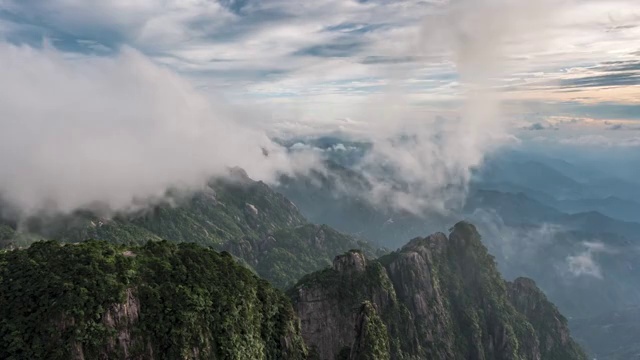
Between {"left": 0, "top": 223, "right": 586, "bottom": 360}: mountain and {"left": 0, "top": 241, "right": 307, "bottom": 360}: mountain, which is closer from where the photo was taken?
{"left": 0, "top": 241, "right": 307, "bottom": 360}: mountain

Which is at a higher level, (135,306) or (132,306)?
(132,306)

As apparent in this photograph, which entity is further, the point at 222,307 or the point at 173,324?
the point at 222,307

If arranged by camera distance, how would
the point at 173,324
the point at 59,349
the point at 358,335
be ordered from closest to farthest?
the point at 59,349 < the point at 173,324 < the point at 358,335

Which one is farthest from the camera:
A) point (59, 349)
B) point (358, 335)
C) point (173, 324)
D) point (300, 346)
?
point (358, 335)

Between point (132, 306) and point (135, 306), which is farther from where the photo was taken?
point (135, 306)

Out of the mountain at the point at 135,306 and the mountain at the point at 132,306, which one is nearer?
the mountain at the point at 132,306

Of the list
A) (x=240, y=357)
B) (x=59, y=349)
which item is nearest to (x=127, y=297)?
(x=59, y=349)

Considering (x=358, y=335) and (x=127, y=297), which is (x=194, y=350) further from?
(x=358, y=335)

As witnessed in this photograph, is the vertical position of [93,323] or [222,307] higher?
[93,323]
